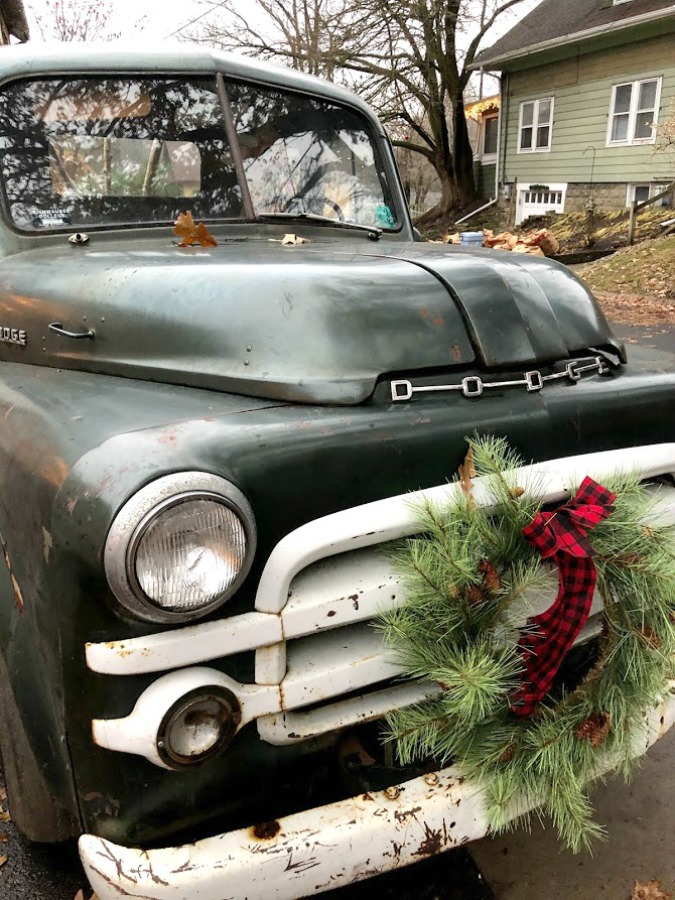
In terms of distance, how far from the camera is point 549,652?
163 cm

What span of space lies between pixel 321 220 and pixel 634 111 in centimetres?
1661

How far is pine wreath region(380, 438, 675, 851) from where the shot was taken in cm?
152

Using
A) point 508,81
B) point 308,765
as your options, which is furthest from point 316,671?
point 508,81

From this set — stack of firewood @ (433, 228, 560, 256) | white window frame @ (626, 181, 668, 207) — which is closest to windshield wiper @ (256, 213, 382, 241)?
stack of firewood @ (433, 228, 560, 256)

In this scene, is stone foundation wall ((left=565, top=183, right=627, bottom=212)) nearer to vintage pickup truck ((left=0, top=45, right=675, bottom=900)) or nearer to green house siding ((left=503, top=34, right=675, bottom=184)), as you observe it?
green house siding ((left=503, top=34, right=675, bottom=184))

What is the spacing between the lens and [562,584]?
5.15 ft

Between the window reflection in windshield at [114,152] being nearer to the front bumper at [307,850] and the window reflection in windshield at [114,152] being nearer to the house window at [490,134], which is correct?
the front bumper at [307,850]

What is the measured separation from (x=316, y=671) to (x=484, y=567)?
403mm

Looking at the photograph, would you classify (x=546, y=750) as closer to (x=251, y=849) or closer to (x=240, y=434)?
(x=251, y=849)

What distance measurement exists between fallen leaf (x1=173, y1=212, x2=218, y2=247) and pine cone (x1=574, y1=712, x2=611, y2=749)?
176 cm

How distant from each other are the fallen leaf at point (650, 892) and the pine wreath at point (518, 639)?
599 mm

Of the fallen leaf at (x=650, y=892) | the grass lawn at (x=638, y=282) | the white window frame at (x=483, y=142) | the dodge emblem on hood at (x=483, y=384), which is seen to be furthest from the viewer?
the white window frame at (x=483, y=142)

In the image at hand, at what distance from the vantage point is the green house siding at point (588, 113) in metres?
16.1

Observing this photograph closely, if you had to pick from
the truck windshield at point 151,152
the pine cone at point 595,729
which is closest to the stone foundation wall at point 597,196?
the truck windshield at point 151,152
